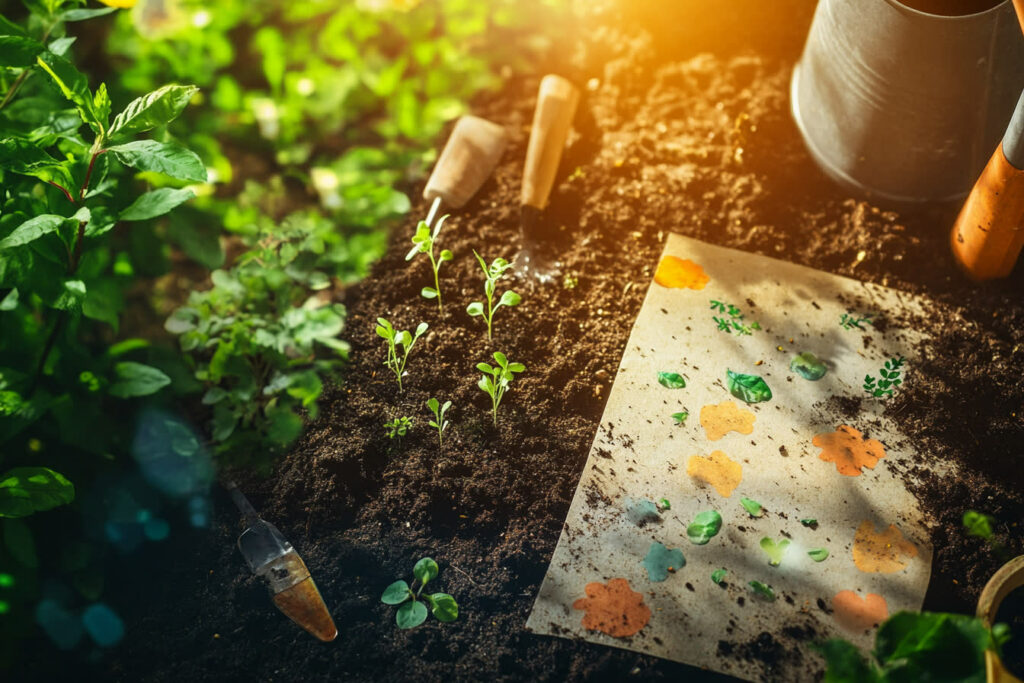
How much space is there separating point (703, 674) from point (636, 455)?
A: 0.47 metres

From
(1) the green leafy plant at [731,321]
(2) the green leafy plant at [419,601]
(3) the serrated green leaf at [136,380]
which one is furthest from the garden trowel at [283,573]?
(1) the green leafy plant at [731,321]

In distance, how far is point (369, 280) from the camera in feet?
6.37

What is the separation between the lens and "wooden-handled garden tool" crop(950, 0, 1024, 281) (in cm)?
156

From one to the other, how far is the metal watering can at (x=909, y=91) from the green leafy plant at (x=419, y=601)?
1.51 meters

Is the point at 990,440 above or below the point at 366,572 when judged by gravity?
above

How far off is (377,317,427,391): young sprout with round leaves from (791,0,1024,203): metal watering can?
1229 mm

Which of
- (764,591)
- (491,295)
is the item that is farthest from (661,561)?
(491,295)

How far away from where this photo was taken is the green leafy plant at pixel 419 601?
1.48 metres

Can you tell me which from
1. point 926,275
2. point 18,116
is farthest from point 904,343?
point 18,116

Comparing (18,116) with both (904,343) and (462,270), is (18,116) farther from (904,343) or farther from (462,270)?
(904,343)

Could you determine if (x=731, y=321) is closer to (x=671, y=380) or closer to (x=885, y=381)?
(x=671, y=380)

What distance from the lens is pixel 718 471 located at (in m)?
1.62

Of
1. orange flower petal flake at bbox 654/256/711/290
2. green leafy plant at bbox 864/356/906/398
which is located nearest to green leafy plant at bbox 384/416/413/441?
orange flower petal flake at bbox 654/256/711/290

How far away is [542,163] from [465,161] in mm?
231
